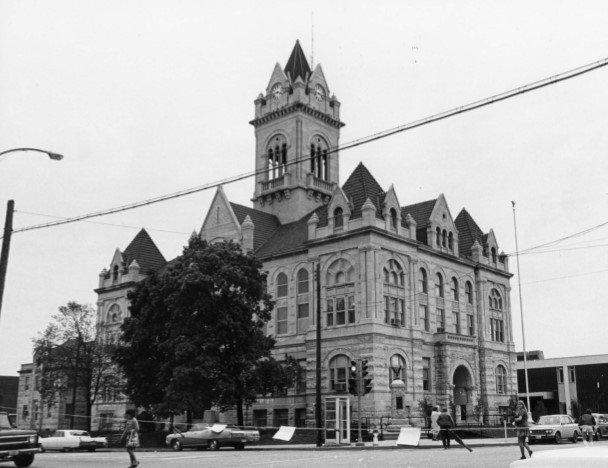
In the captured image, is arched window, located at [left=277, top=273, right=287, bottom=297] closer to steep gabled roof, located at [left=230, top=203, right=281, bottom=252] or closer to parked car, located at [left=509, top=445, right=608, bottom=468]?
steep gabled roof, located at [left=230, top=203, right=281, bottom=252]

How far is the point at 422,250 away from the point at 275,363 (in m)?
18.5

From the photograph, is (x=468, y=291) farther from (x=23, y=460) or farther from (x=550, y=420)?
(x=23, y=460)

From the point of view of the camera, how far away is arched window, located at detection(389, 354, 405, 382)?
173 feet

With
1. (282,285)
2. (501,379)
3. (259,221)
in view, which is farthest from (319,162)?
(501,379)

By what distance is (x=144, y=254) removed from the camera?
7594cm

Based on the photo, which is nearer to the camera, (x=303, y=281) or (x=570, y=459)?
(x=570, y=459)

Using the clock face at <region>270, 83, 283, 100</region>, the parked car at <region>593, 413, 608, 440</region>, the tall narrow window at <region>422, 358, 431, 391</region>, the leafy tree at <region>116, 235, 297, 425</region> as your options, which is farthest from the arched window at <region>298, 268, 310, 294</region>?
the parked car at <region>593, 413, 608, 440</region>

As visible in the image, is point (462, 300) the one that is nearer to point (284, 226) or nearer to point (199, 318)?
point (284, 226)

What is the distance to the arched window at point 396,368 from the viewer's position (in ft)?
173

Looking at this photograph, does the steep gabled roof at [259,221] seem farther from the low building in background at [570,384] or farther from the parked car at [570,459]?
the parked car at [570,459]

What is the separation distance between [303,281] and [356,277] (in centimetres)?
605

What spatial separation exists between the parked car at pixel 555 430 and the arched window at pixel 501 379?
25210mm

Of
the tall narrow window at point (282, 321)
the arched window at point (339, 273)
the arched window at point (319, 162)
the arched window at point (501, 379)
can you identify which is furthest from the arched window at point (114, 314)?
the arched window at point (501, 379)

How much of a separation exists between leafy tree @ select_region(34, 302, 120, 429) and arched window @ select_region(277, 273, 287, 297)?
14988 mm
